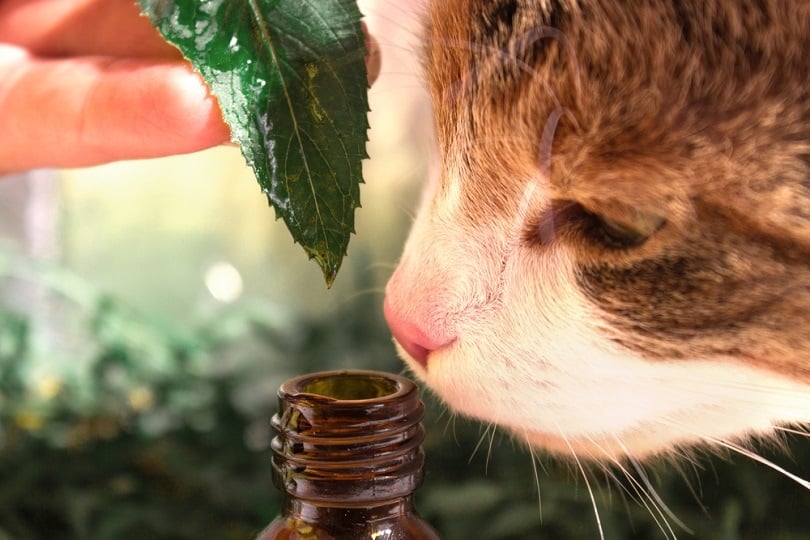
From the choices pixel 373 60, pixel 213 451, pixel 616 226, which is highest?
pixel 373 60

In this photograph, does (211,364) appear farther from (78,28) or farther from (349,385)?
(349,385)

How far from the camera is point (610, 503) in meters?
0.84

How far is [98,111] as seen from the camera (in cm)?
50

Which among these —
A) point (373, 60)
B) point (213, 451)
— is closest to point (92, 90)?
point (373, 60)

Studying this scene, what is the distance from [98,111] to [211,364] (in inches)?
31.8

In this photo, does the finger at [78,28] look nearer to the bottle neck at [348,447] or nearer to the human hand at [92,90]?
the human hand at [92,90]

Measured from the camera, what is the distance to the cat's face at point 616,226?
0.40m

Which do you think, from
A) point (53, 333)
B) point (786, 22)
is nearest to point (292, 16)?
point (786, 22)

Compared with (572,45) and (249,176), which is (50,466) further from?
(572,45)

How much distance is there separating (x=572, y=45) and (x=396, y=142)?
70 centimetres

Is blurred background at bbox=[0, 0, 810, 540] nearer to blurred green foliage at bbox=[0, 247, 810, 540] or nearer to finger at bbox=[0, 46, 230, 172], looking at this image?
blurred green foliage at bbox=[0, 247, 810, 540]

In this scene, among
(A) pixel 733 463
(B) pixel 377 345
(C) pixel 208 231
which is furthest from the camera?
(C) pixel 208 231

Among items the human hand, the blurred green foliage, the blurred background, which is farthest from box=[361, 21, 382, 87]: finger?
the blurred green foliage

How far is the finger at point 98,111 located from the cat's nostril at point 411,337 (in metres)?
0.15
